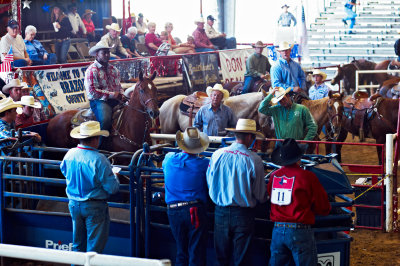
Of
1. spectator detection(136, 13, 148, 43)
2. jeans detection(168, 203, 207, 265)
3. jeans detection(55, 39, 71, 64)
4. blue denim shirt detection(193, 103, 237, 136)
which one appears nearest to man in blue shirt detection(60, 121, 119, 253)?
jeans detection(168, 203, 207, 265)

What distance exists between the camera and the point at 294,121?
28.9 feet

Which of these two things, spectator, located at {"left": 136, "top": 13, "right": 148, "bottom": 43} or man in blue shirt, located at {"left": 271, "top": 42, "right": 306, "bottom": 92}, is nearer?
man in blue shirt, located at {"left": 271, "top": 42, "right": 306, "bottom": 92}

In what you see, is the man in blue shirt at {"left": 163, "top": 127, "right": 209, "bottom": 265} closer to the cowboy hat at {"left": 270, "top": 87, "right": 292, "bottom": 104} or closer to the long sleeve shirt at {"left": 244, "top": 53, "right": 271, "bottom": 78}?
the cowboy hat at {"left": 270, "top": 87, "right": 292, "bottom": 104}

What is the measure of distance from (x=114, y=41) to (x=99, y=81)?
7447 mm

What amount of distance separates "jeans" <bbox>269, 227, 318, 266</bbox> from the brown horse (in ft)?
15.2

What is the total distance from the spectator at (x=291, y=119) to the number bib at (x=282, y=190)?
3262 millimetres

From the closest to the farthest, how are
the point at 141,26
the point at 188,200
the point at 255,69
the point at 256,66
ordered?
the point at 188,200 → the point at 255,69 → the point at 256,66 → the point at 141,26

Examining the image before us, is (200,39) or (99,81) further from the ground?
(200,39)

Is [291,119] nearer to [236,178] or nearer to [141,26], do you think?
[236,178]

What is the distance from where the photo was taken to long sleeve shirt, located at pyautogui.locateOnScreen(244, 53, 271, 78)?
15.0 meters

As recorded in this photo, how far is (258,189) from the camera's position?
584 cm

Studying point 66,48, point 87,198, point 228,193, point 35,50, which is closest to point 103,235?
point 87,198

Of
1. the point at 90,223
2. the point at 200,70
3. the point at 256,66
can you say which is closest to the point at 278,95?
the point at 90,223

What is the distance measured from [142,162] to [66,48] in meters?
11.2
